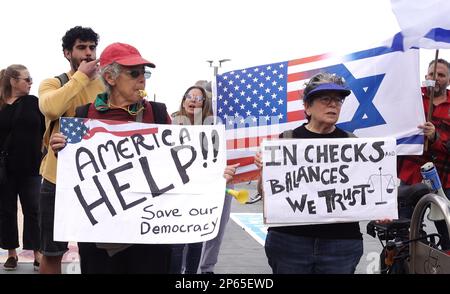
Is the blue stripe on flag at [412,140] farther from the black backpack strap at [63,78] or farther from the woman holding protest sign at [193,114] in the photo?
the black backpack strap at [63,78]

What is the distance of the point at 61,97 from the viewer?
12.6 feet

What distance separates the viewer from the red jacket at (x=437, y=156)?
5094 millimetres

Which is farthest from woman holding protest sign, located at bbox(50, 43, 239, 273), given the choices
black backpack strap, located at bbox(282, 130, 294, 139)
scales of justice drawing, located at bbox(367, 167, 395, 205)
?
scales of justice drawing, located at bbox(367, 167, 395, 205)

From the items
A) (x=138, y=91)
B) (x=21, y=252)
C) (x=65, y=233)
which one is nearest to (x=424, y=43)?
(x=138, y=91)

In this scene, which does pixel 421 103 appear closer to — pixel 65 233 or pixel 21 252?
pixel 65 233

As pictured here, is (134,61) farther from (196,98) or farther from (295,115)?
(196,98)

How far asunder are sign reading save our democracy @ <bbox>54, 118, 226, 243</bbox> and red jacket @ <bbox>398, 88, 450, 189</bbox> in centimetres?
231

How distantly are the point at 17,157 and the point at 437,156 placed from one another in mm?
4014

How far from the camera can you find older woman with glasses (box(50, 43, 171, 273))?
131 inches

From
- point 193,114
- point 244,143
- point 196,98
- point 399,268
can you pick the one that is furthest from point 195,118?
point 399,268

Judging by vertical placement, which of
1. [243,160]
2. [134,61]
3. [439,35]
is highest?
[439,35]

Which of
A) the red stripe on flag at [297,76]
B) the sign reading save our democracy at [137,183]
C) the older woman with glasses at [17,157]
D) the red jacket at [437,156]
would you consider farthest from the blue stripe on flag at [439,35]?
the older woman with glasses at [17,157]

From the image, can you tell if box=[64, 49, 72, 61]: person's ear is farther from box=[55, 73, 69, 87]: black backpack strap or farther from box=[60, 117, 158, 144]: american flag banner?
box=[60, 117, 158, 144]: american flag banner

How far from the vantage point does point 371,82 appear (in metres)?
4.96
